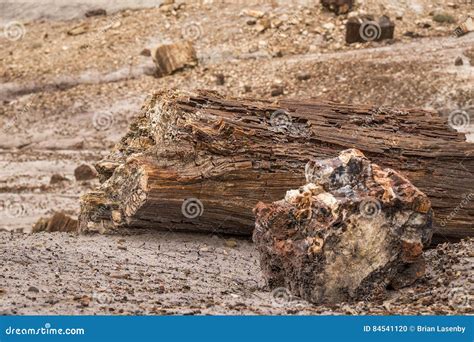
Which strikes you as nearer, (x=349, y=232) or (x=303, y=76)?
(x=349, y=232)

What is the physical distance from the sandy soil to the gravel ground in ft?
0.21

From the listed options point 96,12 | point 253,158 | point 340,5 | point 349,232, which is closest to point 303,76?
point 340,5

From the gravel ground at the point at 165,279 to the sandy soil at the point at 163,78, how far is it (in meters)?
0.06

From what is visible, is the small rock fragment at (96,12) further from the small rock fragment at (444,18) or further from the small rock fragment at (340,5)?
the small rock fragment at (444,18)

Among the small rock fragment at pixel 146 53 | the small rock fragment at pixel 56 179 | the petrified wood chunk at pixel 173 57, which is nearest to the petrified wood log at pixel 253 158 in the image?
the small rock fragment at pixel 56 179

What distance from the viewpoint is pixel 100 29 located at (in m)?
39.8

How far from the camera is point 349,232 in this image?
1246 cm

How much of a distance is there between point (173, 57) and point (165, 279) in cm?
2300

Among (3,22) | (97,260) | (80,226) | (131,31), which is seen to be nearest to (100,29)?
(131,31)

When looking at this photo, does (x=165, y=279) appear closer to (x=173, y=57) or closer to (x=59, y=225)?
(x=59, y=225)

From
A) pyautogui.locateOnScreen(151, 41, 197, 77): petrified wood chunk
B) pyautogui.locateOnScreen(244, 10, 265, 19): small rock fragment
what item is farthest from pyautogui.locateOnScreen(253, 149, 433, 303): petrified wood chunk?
pyautogui.locateOnScreen(244, 10, 265, 19): small rock fragment

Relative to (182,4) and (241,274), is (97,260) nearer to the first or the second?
(241,274)

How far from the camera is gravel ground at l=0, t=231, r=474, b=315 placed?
11672 mm

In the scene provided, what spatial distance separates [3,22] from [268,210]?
30.8 meters
